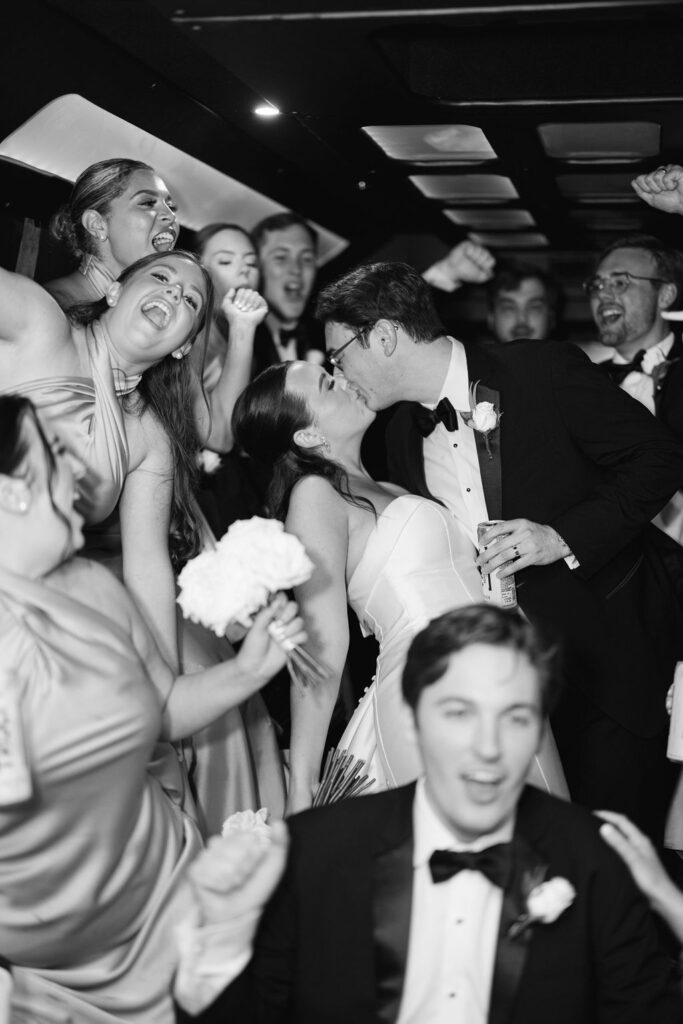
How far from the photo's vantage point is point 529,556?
3.27 meters

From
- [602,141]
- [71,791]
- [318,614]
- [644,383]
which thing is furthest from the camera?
[644,383]

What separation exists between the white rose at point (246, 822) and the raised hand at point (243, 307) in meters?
1.66

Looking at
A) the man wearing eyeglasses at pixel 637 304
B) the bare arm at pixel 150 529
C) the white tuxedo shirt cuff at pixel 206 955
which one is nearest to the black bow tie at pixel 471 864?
the white tuxedo shirt cuff at pixel 206 955

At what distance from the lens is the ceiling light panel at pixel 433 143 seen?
459 cm

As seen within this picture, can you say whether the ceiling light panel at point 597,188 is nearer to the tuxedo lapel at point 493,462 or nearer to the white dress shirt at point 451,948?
the tuxedo lapel at point 493,462

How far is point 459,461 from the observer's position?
11.8ft

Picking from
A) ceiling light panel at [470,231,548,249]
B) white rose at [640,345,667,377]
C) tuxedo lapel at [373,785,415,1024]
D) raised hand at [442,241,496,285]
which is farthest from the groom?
ceiling light panel at [470,231,548,249]

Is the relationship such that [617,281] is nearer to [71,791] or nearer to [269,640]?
[269,640]

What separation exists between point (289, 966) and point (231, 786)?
3.67 ft

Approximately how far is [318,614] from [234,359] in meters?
1.29

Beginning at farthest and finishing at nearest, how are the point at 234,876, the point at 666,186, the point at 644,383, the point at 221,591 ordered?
1. the point at 644,383
2. the point at 666,186
3. the point at 221,591
4. the point at 234,876

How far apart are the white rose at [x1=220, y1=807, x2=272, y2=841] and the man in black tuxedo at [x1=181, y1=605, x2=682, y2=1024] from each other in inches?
31.2

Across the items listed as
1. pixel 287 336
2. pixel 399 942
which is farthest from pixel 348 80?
pixel 399 942

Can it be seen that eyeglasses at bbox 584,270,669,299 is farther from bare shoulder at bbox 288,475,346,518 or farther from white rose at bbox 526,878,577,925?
white rose at bbox 526,878,577,925
